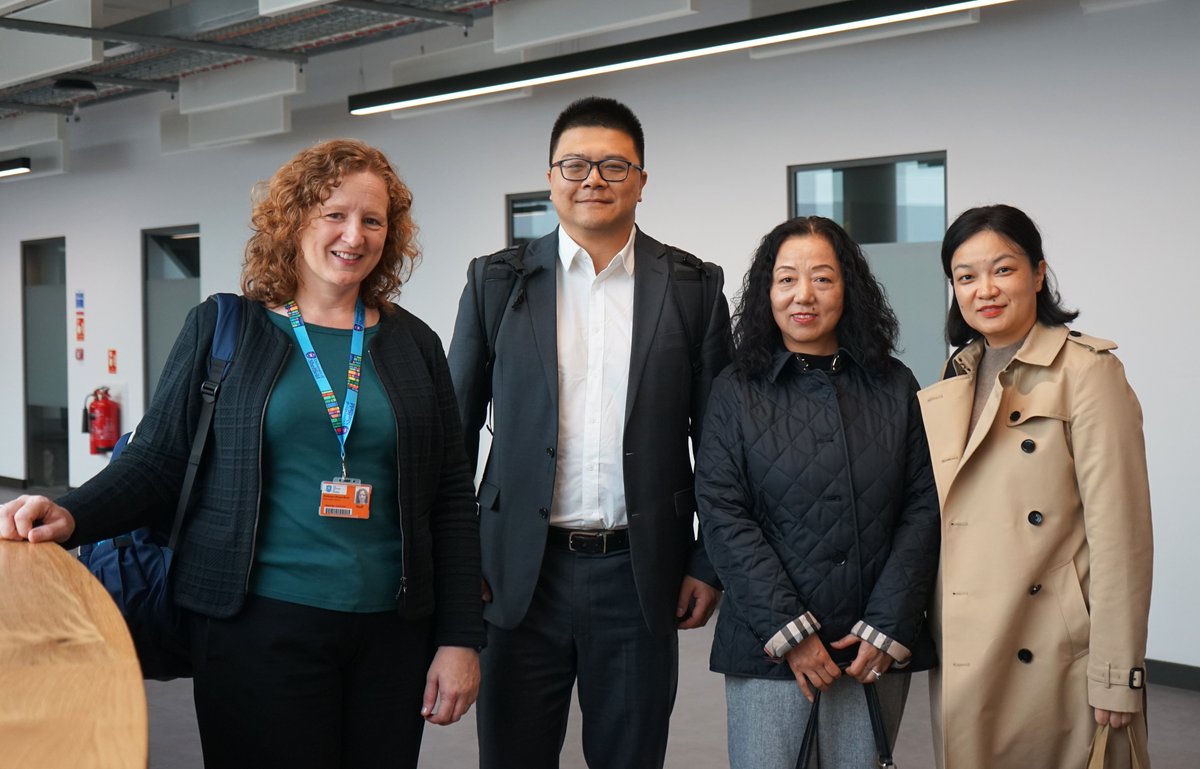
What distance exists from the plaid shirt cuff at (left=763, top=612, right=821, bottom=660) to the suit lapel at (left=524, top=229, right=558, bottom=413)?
71cm

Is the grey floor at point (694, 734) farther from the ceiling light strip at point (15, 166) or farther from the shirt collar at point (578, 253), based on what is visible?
the ceiling light strip at point (15, 166)

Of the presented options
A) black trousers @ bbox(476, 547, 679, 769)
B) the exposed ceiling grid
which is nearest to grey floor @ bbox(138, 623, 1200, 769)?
black trousers @ bbox(476, 547, 679, 769)

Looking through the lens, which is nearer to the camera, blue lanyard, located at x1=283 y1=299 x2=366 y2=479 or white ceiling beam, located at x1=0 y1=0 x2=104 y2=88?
blue lanyard, located at x1=283 y1=299 x2=366 y2=479

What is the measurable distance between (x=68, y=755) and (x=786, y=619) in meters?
1.48

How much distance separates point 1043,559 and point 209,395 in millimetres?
1633

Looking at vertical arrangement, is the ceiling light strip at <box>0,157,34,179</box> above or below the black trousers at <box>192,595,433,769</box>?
above

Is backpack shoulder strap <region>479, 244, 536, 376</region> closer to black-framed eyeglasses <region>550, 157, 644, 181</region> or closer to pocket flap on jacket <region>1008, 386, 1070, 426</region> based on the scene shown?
black-framed eyeglasses <region>550, 157, 644, 181</region>

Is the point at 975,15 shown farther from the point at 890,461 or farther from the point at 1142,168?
the point at 890,461

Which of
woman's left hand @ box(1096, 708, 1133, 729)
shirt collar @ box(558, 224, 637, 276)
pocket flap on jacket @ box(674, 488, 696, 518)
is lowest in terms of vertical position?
woman's left hand @ box(1096, 708, 1133, 729)

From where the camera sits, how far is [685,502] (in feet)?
8.69

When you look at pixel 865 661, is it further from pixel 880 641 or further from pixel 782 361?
pixel 782 361

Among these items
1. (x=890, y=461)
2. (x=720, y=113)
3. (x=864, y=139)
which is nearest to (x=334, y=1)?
(x=720, y=113)

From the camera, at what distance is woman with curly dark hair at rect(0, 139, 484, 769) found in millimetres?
1959

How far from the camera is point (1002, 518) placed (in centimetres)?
232
